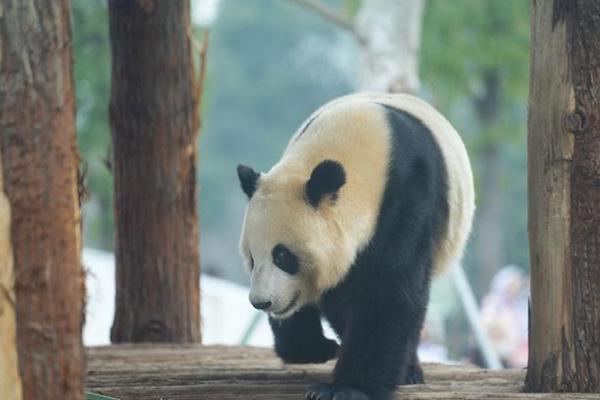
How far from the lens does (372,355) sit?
501 centimetres

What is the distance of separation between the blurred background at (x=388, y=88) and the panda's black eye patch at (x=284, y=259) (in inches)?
31.6

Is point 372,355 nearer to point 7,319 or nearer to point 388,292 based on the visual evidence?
point 388,292

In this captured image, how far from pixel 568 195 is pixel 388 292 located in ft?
2.58

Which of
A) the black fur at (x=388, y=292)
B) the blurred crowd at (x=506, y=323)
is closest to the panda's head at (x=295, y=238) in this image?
the black fur at (x=388, y=292)

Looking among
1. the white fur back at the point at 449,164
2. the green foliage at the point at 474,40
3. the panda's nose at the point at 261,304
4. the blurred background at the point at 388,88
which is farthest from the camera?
the green foliage at the point at 474,40

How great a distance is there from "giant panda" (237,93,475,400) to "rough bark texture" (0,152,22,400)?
1.38m

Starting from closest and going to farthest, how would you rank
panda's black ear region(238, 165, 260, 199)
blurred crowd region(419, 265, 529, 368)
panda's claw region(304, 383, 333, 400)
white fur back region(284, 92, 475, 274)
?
panda's claw region(304, 383, 333, 400) < panda's black ear region(238, 165, 260, 199) < white fur back region(284, 92, 475, 274) < blurred crowd region(419, 265, 529, 368)

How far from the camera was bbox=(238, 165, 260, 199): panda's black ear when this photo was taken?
5062mm

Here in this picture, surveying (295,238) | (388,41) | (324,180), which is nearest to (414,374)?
(295,238)

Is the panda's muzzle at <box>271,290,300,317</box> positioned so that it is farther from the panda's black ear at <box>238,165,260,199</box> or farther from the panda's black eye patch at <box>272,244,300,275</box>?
the panda's black ear at <box>238,165,260,199</box>

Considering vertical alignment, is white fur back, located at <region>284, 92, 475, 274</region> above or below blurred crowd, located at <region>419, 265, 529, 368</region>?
below

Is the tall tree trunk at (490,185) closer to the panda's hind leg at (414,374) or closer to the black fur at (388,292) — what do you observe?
the panda's hind leg at (414,374)

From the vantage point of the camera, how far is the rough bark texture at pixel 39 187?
11.7 ft

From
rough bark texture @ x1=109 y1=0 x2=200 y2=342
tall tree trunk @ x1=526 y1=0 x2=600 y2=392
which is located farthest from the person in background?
tall tree trunk @ x1=526 y1=0 x2=600 y2=392
